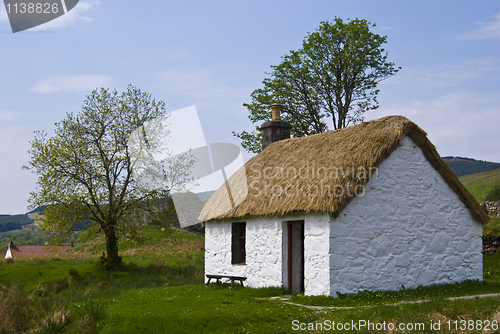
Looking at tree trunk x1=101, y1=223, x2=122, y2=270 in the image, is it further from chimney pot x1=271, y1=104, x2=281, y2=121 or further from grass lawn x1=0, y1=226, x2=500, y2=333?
chimney pot x1=271, y1=104, x2=281, y2=121

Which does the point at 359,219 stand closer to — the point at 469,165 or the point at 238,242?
the point at 238,242

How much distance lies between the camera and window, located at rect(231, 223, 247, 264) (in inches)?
541

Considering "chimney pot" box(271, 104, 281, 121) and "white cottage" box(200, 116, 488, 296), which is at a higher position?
"chimney pot" box(271, 104, 281, 121)

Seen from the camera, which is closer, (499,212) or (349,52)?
(499,212)

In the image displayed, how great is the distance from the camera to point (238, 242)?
13.9 m

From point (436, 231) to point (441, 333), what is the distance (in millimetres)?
5607

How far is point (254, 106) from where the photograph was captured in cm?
2528

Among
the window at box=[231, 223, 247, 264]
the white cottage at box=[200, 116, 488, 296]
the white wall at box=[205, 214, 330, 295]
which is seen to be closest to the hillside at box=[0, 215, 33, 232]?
the white wall at box=[205, 214, 330, 295]

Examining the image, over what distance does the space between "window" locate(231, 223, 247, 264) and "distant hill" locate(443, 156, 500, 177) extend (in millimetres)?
73724

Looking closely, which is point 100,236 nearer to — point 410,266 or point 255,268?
point 255,268

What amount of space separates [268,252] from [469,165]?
82676 mm

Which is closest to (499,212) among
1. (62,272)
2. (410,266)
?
(410,266)

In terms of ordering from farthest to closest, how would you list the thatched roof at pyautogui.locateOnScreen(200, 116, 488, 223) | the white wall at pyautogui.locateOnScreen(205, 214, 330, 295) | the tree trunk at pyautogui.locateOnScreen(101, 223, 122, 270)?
the tree trunk at pyautogui.locateOnScreen(101, 223, 122, 270)
the thatched roof at pyautogui.locateOnScreen(200, 116, 488, 223)
the white wall at pyautogui.locateOnScreen(205, 214, 330, 295)

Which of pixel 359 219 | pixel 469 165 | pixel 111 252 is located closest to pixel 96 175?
pixel 111 252
